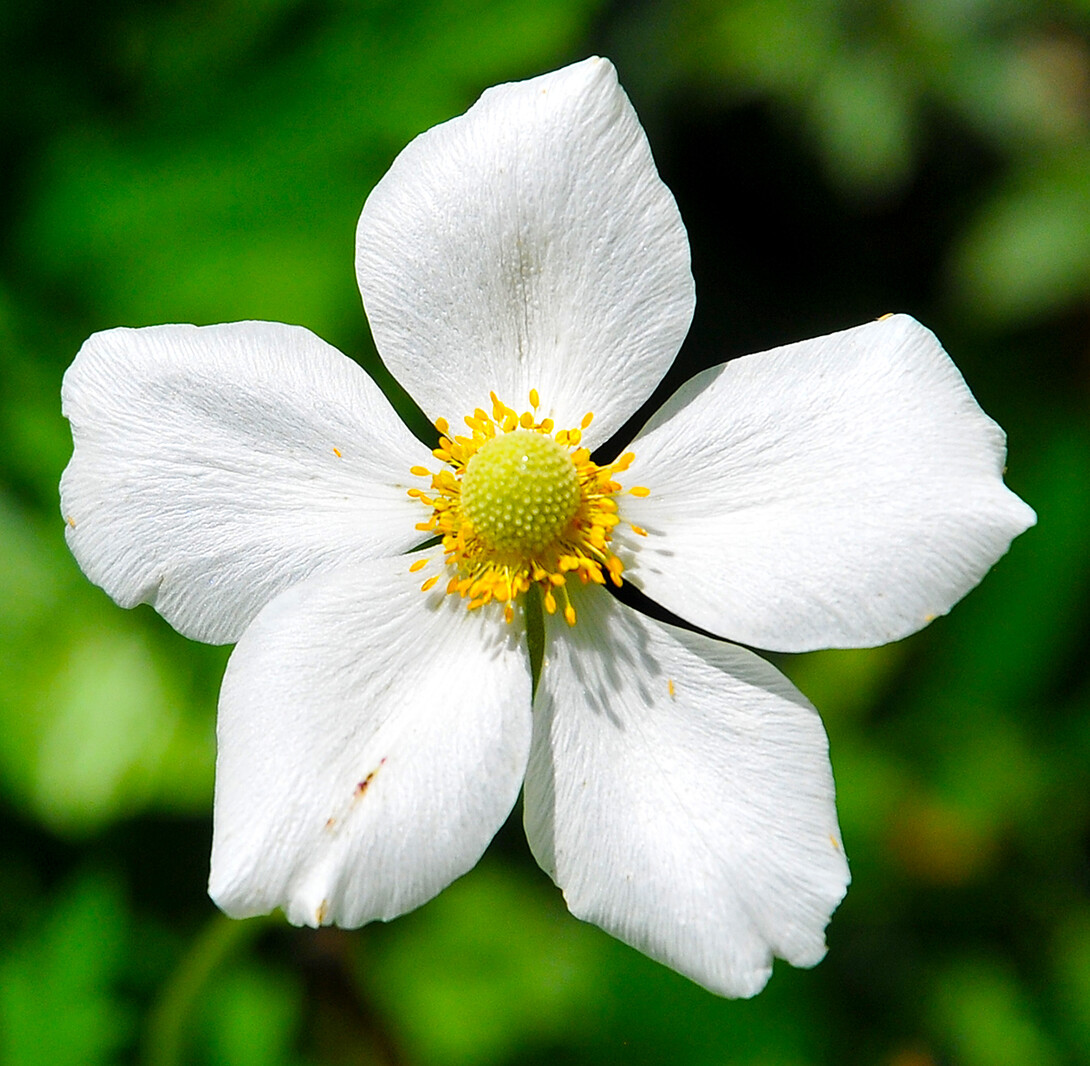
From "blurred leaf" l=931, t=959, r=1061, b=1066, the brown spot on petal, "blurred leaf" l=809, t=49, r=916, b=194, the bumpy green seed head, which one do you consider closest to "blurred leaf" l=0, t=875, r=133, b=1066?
the brown spot on petal

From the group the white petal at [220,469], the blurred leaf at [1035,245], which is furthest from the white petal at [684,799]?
the blurred leaf at [1035,245]

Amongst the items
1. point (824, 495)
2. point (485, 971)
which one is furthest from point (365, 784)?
point (485, 971)

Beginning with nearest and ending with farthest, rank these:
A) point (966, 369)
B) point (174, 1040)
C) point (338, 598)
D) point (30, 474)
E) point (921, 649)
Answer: point (338, 598), point (174, 1040), point (30, 474), point (921, 649), point (966, 369)

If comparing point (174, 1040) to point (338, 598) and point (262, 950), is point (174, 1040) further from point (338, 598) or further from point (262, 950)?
point (338, 598)

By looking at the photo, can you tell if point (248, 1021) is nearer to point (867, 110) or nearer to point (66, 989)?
point (66, 989)

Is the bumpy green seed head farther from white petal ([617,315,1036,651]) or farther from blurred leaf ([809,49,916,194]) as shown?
blurred leaf ([809,49,916,194])

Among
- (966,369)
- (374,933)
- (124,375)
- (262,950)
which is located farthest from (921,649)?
(124,375)
